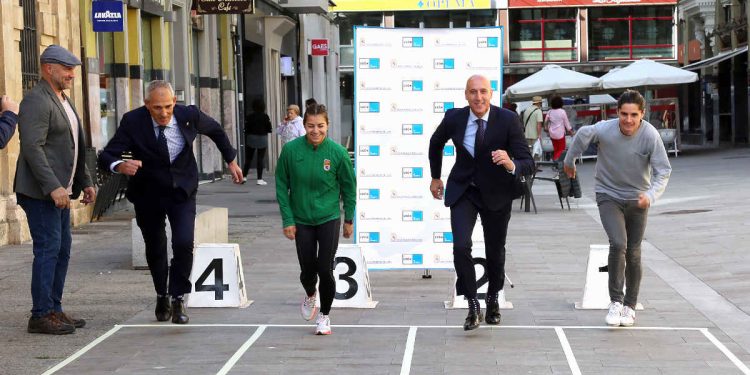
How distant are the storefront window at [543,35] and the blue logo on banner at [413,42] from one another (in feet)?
179

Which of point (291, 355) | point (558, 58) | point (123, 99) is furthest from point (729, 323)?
point (558, 58)

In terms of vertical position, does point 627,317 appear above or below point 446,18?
below

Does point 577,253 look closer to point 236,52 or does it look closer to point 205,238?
point 205,238

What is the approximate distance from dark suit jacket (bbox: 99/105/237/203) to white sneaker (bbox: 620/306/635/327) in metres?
2.98

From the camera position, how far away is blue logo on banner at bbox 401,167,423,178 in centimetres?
1212

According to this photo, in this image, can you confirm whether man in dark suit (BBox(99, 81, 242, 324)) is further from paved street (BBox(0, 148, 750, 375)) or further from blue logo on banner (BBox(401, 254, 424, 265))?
blue logo on banner (BBox(401, 254, 424, 265))

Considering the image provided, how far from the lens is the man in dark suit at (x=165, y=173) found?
31.6 ft

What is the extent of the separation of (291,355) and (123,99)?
15.4m

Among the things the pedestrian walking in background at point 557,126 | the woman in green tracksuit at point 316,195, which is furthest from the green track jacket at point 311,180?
the pedestrian walking in background at point 557,126

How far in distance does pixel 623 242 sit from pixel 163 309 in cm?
335

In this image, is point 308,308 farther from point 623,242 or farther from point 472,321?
point 623,242

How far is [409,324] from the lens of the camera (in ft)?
31.9

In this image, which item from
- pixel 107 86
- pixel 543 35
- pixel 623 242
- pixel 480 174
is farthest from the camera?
pixel 543 35

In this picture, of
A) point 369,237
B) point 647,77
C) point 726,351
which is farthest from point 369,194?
point 647,77
